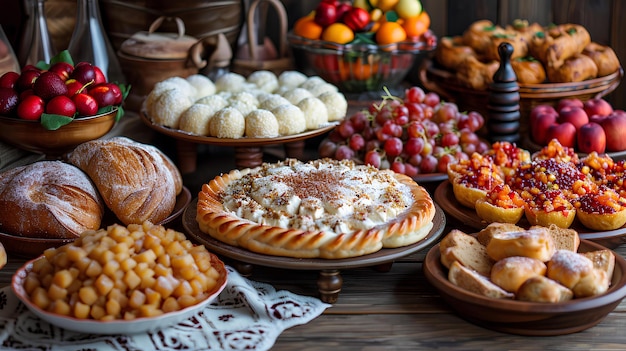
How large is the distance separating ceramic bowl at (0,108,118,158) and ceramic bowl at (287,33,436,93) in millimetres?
855

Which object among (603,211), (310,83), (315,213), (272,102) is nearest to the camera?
(315,213)

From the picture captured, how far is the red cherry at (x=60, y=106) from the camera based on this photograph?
5.87 feet

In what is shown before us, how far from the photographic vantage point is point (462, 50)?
2.60m

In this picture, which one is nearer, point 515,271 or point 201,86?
point 515,271

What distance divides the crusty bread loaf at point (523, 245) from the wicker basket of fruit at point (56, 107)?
1.03 meters

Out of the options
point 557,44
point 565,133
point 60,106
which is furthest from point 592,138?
point 60,106

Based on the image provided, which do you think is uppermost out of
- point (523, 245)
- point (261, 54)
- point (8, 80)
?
point (8, 80)

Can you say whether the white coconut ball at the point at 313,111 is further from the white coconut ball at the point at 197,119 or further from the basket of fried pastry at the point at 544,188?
the basket of fried pastry at the point at 544,188

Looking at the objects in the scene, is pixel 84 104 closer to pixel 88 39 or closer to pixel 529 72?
pixel 88 39

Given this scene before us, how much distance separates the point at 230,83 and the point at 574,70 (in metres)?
1.11

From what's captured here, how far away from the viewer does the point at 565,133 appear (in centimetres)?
219

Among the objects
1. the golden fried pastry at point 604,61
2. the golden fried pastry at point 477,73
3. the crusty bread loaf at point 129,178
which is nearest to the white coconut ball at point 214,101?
the crusty bread loaf at point 129,178

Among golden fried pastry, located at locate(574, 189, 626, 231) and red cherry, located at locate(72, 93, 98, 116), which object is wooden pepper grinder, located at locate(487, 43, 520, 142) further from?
red cherry, located at locate(72, 93, 98, 116)

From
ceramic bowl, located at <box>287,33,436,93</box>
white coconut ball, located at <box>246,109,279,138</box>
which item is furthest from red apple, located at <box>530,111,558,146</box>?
white coconut ball, located at <box>246,109,279,138</box>
